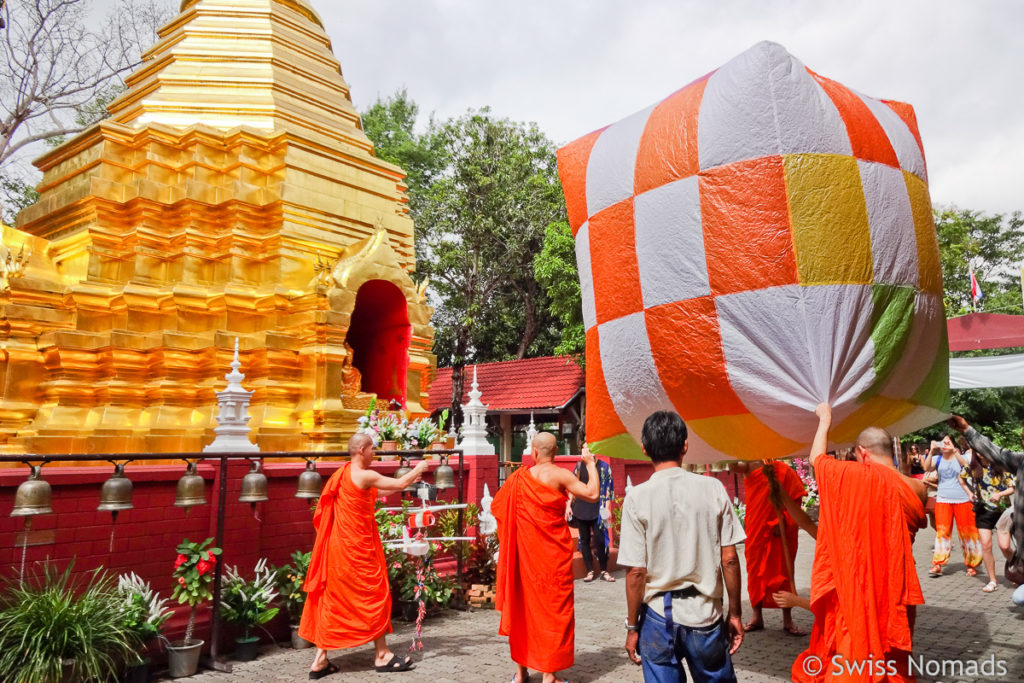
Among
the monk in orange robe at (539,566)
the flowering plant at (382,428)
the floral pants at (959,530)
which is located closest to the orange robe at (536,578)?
the monk in orange robe at (539,566)

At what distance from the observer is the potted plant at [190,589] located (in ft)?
17.4

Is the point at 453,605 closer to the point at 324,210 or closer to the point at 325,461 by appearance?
the point at 325,461

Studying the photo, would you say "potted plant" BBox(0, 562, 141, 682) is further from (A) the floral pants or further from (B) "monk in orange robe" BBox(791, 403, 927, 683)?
(A) the floral pants

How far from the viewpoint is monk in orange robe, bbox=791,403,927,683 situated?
3.50 metres

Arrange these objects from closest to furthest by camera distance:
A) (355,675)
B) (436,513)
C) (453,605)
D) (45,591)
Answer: (45,591) < (355,675) < (453,605) < (436,513)

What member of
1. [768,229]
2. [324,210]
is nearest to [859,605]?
[768,229]

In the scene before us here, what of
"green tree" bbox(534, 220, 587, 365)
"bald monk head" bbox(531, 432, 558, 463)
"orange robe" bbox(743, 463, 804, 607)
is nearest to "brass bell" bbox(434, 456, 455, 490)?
"bald monk head" bbox(531, 432, 558, 463)

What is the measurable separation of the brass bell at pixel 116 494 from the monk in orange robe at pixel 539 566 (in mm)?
2749

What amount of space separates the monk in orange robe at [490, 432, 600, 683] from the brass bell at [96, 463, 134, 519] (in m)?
2.75

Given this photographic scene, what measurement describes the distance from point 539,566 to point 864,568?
7.40ft

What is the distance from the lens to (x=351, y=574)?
17.5ft

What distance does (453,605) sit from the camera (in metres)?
7.52

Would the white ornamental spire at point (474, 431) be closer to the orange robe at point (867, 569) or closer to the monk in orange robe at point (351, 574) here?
the monk in orange robe at point (351, 574)

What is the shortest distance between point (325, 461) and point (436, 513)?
1446mm
